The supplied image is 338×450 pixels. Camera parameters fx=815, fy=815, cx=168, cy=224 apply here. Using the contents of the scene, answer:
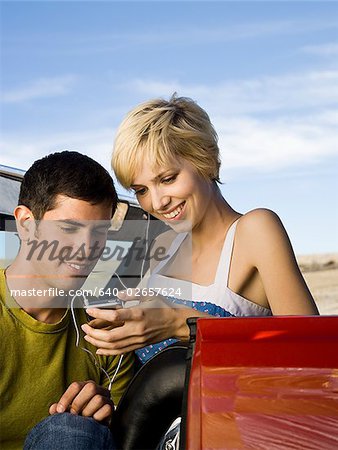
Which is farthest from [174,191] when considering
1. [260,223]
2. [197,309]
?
[197,309]

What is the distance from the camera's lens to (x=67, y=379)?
251cm

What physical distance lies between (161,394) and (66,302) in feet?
2.59

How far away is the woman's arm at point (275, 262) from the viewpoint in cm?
259

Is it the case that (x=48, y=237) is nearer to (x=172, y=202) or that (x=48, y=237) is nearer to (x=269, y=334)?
(x=172, y=202)

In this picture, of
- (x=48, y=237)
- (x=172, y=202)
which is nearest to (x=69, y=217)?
(x=48, y=237)

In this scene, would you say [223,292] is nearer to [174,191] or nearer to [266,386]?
[174,191]

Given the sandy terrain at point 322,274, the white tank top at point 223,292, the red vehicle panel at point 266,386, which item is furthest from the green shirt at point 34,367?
the sandy terrain at point 322,274

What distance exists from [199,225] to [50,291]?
2.36 ft

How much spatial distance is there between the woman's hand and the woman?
1.65ft

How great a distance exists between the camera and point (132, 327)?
2043 millimetres

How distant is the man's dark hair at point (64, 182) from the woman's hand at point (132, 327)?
51 cm

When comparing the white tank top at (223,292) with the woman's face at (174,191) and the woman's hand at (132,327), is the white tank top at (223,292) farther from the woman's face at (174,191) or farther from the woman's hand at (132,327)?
the woman's hand at (132,327)

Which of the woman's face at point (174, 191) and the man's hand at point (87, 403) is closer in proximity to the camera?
the man's hand at point (87, 403)

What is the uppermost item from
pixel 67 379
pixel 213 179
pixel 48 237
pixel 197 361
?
pixel 213 179
